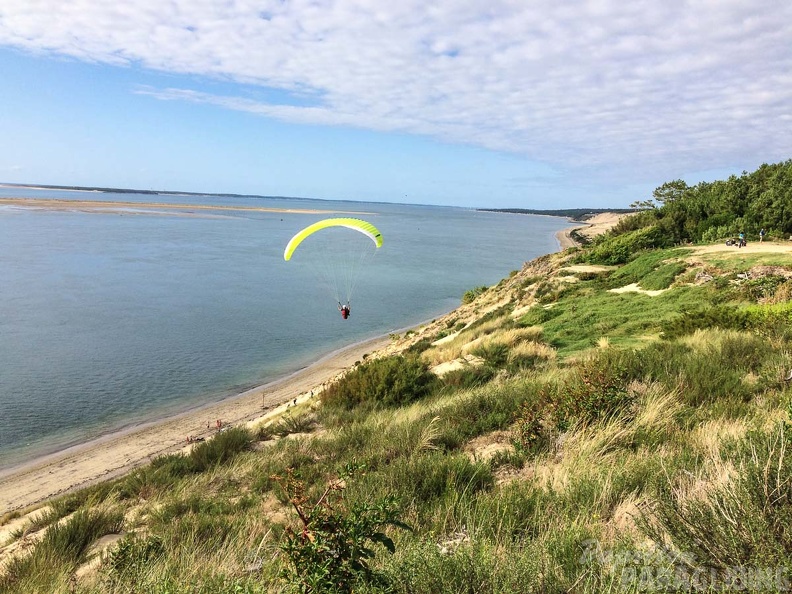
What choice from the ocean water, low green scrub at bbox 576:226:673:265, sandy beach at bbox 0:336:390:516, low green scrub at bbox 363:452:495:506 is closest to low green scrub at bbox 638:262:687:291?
low green scrub at bbox 576:226:673:265

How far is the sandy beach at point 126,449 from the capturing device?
1374 cm

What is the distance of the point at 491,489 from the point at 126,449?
15.3 meters

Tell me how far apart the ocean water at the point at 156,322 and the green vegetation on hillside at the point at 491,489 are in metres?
13.0

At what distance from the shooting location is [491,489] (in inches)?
204

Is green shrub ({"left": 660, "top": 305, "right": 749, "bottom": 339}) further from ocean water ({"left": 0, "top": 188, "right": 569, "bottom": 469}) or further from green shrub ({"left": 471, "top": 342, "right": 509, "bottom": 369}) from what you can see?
ocean water ({"left": 0, "top": 188, "right": 569, "bottom": 469})

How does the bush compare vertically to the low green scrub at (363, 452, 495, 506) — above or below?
below

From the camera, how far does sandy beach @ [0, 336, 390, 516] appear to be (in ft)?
45.1

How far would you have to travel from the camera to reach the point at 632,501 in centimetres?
404

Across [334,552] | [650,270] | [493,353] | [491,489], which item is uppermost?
[650,270]

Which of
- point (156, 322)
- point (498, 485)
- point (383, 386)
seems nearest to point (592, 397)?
point (498, 485)

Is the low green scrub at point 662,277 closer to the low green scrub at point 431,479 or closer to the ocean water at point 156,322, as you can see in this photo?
the low green scrub at point 431,479

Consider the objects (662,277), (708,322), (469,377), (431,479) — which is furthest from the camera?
(662,277)

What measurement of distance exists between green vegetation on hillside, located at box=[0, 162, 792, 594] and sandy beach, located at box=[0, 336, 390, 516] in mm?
7571

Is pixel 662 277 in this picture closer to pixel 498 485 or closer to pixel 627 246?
pixel 627 246
